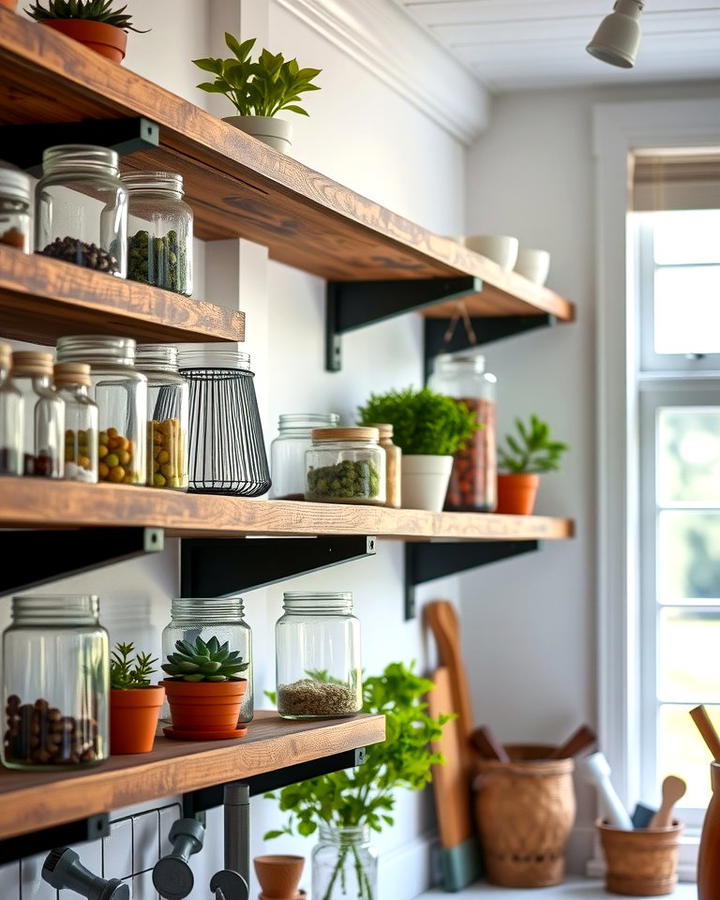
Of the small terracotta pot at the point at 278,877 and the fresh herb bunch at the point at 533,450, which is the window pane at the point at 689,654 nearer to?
the fresh herb bunch at the point at 533,450

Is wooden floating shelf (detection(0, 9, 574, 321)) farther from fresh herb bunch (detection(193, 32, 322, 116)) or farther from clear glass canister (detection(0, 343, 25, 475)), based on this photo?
clear glass canister (detection(0, 343, 25, 475))

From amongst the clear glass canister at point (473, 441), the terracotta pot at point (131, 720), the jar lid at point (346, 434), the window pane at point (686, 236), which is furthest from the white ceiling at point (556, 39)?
the terracotta pot at point (131, 720)

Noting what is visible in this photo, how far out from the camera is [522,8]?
2.65m

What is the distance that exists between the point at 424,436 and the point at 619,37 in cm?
76

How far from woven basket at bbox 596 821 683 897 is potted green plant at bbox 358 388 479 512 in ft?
3.17

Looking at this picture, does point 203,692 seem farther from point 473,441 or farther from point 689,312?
point 689,312

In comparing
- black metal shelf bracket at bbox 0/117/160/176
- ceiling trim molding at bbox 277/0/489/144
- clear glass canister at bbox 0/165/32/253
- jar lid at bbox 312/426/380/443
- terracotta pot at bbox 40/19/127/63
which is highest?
ceiling trim molding at bbox 277/0/489/144

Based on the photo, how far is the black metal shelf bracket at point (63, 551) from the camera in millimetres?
1369

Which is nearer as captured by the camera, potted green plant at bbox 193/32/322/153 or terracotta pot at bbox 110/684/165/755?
terracotta pot at bbox 110/684/165/755

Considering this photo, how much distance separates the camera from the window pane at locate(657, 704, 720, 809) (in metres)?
3.09

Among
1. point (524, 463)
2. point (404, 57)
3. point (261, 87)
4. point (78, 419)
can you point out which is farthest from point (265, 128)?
point (524, 463)

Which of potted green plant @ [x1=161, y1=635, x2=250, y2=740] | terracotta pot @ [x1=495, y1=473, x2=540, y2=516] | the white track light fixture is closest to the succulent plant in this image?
potted green plant @ [x1=161, y1=635, x2=250, y2=740]

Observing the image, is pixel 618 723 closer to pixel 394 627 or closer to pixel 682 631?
pixel 682 631

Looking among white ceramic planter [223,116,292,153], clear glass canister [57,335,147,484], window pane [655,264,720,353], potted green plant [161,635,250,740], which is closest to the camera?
clear glass canister [57,335,147,484]
